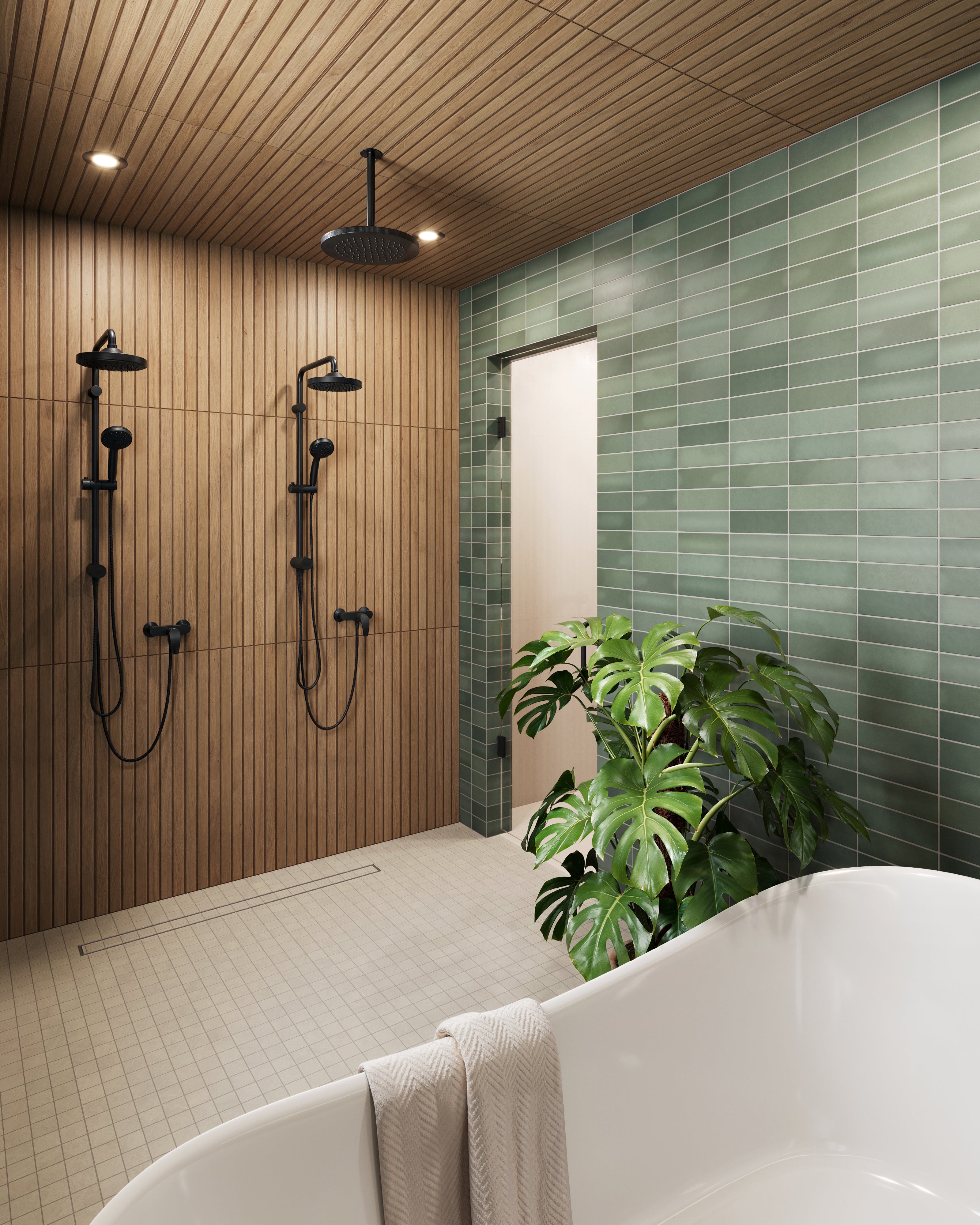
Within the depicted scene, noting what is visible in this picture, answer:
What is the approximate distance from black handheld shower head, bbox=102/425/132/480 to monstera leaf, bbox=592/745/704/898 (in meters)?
2.05

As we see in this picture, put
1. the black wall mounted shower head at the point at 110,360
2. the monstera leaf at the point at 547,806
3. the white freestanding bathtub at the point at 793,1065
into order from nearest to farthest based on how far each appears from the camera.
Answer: the white freestanding bathtub at the point at 793,1065
the monstera leaf at the point at 547,806
the black wall mounted shower head at the point at 110,360

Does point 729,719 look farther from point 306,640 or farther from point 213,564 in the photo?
point 213,564

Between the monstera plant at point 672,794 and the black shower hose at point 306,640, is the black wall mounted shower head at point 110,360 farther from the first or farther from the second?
the monstera plant at point 672,794

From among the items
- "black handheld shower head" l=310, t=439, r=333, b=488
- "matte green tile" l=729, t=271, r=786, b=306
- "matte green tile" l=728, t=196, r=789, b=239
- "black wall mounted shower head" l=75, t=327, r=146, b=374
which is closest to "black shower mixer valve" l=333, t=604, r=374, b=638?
"black handheld shower head" l=310, t=439, r=333, b=488

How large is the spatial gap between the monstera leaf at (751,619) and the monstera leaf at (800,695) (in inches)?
2.1

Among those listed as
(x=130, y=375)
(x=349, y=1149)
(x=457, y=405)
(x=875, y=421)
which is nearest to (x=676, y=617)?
(x=875, y=421)

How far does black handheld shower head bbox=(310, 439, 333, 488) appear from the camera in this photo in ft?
10.9

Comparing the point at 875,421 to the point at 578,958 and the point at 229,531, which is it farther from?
the point at 229,531

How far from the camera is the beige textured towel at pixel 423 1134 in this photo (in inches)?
49.0

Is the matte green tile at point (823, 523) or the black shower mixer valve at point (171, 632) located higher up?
the matte green tile at point (823, 523)

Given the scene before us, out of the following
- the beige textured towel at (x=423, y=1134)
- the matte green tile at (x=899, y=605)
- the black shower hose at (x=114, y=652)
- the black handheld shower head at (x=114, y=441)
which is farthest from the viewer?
the black shower hose at (x=114, y=652)

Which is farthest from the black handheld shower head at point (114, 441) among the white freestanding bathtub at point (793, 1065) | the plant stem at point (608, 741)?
the white freestanding bathtub at point (793, 1065)

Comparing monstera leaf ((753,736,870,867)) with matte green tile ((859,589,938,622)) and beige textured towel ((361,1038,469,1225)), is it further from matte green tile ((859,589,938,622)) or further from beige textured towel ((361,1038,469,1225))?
beige textured towel ((361,1038,469,1225))

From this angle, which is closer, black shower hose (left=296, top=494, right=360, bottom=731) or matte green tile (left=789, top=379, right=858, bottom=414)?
matte green tile (left=789, top=379, right=858, bottom=414)
